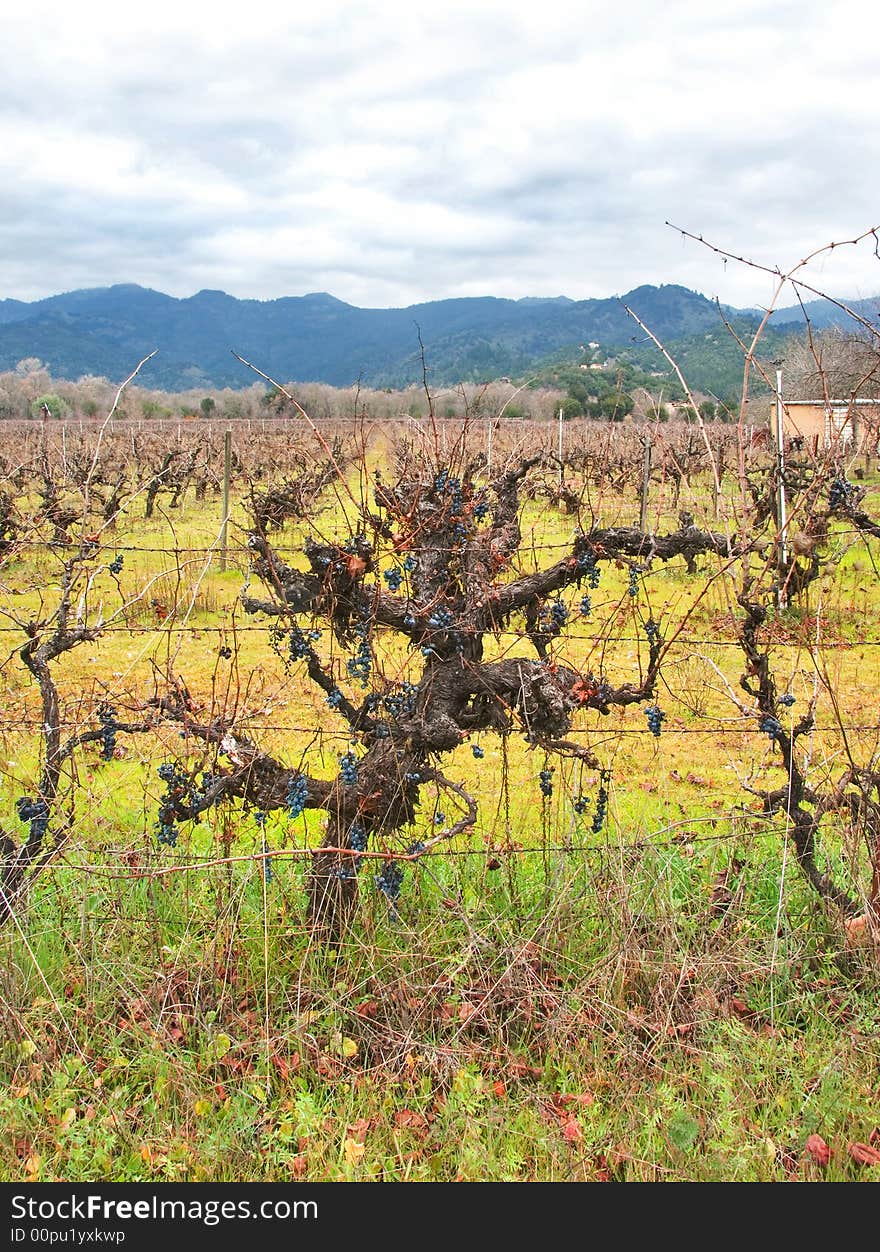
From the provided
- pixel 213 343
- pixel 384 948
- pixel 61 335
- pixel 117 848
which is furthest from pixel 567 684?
pixel 213 343

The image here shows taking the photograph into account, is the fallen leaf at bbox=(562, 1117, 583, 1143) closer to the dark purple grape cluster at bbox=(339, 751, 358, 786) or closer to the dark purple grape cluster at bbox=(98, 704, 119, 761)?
the dark purple grape cluster at bbox=(339, 751, 358, 786)

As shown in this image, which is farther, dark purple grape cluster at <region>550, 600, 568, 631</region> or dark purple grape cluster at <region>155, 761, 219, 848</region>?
dark purple grape cluster at <region>550, 600, 568, 631</region>

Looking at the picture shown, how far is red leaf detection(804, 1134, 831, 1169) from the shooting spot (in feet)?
7.95

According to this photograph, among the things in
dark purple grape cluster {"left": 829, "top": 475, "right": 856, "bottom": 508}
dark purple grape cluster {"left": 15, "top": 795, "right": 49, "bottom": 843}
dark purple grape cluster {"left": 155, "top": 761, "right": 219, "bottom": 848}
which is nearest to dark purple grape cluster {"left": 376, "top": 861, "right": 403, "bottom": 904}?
dark purple grape cluster {"left": 155, "top": 761, "right": 219, "bottom": 848}

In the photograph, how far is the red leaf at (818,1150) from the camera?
2.42m

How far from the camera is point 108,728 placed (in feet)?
10.6

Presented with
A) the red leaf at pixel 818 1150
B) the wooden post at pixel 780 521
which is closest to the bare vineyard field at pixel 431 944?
the red leaf at pixel 818 1150

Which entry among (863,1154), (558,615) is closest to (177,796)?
(558,615)

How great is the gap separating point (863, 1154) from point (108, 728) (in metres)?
2.70

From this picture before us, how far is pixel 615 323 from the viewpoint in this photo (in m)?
167

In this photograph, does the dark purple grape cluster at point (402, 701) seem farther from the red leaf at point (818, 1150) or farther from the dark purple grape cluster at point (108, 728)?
the red leaf at point (818, 1150)

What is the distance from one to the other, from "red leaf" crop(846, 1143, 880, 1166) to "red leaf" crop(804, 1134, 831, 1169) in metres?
0.06

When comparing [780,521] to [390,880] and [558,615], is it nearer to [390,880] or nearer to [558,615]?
[558,615]
